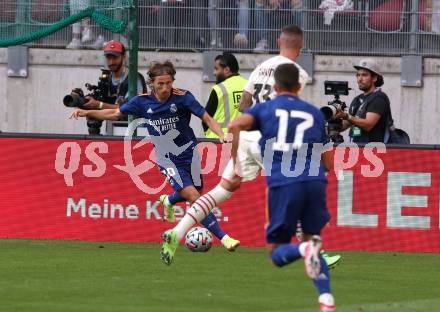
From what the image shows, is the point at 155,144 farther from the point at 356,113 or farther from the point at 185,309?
the point at 185,309

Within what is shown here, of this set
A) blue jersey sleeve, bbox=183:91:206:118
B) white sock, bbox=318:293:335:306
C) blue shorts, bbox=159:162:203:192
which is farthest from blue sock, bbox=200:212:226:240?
white sock, bbox=318:293:335:306

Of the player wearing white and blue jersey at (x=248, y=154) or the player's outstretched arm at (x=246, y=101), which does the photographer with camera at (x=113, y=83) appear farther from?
the player's outstretched arm at (x=246, y=101)

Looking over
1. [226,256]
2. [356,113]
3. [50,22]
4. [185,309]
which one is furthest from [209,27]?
[185,309]

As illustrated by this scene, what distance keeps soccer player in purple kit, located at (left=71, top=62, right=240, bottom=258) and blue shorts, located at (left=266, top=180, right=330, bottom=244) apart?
415 centimetres

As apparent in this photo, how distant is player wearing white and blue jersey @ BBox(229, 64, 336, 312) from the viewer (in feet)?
32.1

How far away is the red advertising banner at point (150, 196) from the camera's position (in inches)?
627

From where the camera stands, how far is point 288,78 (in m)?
9.98

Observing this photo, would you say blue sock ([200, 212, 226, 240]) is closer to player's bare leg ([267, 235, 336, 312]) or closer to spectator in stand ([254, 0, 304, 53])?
player's bare leg ([267, 235, 336, 312])

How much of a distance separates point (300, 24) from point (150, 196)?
5.22m

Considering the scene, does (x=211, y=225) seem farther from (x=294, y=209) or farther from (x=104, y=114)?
(x=294, y=209)

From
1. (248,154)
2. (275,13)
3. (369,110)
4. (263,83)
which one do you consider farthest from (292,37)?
(275,13)

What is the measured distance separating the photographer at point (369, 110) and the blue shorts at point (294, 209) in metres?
5.69

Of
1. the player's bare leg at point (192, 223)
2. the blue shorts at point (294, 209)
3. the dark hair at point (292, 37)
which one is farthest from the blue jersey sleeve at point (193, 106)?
the blue shorts at point (294, 209)

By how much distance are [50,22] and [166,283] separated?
6.93 m
